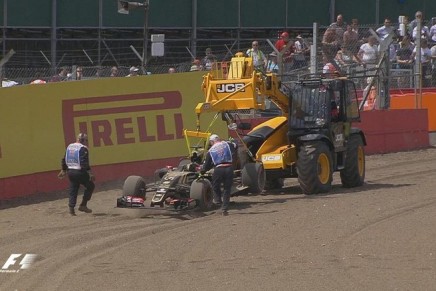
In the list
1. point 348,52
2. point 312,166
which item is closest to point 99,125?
point 312,166

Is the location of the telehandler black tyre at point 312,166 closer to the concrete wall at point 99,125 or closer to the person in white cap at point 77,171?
the person in white cap at point 77,171

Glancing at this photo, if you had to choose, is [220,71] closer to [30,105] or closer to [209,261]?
[30,105]

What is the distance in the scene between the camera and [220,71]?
1900cm

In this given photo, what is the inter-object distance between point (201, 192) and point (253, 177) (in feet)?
4.64

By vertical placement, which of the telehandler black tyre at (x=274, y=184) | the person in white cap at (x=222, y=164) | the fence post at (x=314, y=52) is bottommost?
the telehandler black tyre at (x=274, y=184)

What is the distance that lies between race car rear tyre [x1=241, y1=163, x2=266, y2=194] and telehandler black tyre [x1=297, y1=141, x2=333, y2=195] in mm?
854

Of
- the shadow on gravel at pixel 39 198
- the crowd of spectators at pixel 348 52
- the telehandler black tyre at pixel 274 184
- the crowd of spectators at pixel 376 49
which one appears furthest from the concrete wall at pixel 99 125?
the crowd of spectators at pixel 376 49

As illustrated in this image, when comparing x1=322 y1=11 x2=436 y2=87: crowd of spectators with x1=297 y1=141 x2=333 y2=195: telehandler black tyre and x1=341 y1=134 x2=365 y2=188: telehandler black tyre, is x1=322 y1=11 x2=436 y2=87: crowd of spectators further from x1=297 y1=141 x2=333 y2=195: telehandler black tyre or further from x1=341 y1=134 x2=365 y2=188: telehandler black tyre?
x1=297 y1=141 x2=333 y2=195: telehandler black tyre

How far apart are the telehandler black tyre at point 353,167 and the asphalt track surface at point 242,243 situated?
34cm

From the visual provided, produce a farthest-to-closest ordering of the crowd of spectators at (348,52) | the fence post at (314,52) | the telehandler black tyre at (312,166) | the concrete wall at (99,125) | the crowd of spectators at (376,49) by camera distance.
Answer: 1. the crowd of spectators at (376,49)
2. the crowd of spectators at (348,52)
3. the fence post at (314,52)
4. the concrete wall at (99,125)
5. the telehandler black tyre at (312,166)

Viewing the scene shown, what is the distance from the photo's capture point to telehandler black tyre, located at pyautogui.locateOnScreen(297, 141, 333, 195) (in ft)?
60.4

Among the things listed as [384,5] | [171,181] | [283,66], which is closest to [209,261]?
[171,181]

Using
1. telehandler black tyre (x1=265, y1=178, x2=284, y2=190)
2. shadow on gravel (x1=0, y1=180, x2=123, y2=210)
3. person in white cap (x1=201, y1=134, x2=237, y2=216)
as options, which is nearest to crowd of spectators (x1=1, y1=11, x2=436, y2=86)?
shadow on gravel (x1=0, y1=180, x2=123, y2=210)

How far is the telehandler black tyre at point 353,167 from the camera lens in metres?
19.7
